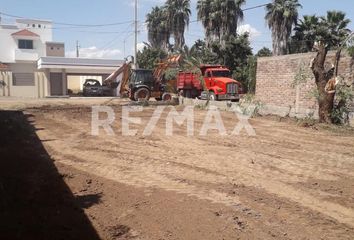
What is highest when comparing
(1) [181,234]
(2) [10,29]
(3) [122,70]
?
(2) [10,29]

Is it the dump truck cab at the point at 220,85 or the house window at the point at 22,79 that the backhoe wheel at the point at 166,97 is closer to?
the dump truck cab at the point at 220,85

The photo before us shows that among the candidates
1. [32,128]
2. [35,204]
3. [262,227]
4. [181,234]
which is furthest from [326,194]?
[32,128]

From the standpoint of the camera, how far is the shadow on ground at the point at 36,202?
196 inches

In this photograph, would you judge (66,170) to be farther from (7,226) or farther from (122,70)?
(122,70)

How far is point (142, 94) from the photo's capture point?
26.1 metres

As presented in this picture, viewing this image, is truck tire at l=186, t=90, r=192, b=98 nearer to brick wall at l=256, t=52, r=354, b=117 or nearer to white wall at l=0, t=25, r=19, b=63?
brick wall at l=256, t=52, r=354, b=117

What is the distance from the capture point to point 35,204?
19.6 ft

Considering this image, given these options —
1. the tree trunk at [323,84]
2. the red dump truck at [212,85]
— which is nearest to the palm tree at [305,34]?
the red dump truck at [212,85]

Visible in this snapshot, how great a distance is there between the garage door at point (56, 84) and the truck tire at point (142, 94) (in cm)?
1750

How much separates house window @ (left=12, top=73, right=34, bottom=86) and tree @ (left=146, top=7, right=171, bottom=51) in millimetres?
21469

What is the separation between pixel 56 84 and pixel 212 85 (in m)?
21.7

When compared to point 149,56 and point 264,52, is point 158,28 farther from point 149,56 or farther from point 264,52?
point 264,52

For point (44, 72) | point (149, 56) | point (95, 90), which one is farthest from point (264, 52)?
point (44, 72)

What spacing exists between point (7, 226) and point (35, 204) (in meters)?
0.96
